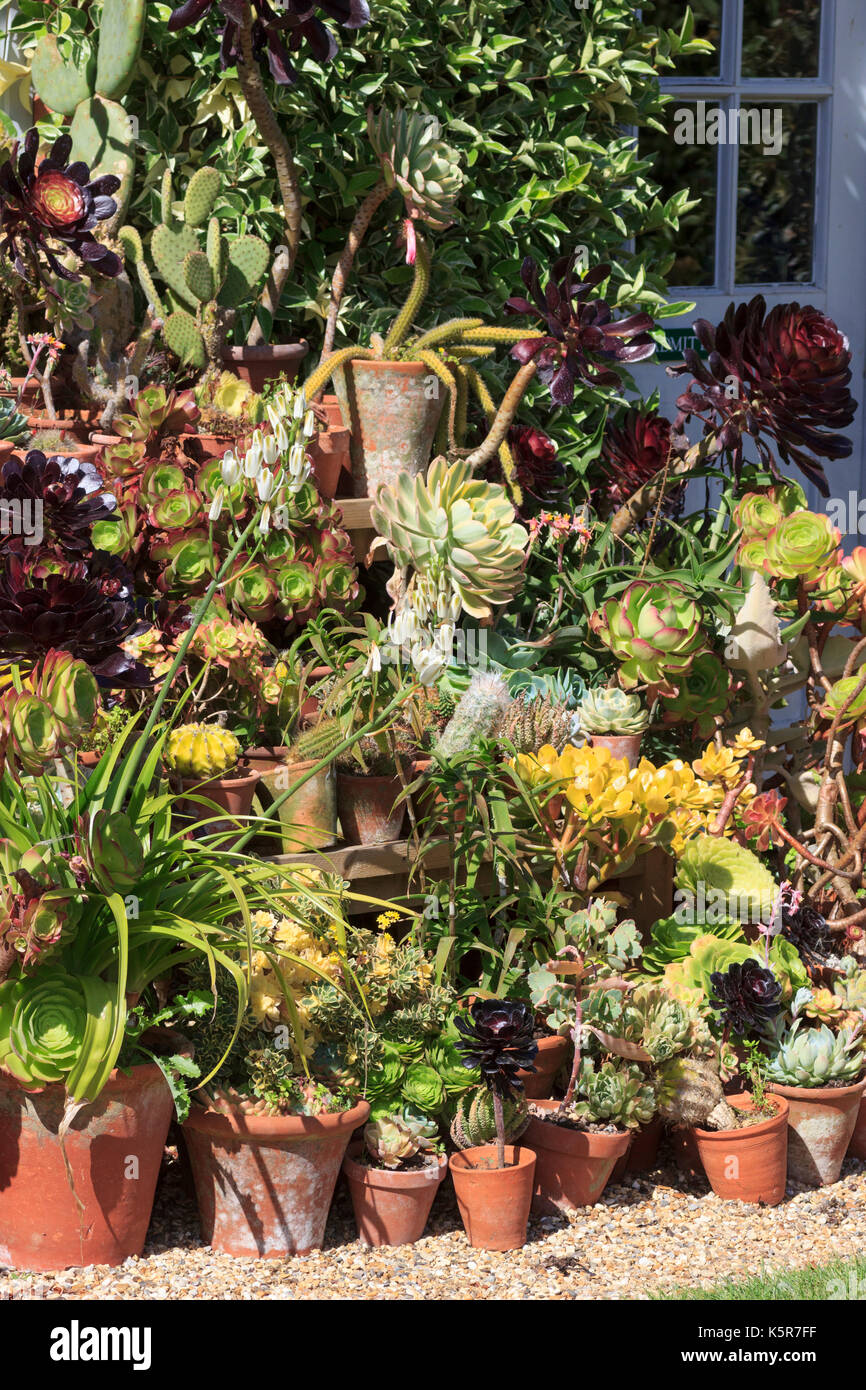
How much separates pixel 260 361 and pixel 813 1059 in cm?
189

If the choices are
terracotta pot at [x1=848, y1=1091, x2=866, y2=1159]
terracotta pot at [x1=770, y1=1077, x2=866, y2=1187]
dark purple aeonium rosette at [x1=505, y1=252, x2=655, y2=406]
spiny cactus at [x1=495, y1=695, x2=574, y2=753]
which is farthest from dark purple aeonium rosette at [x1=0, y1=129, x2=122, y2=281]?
terracotta pot at [x1=848, y1=1091, x2=866, y2=1159]

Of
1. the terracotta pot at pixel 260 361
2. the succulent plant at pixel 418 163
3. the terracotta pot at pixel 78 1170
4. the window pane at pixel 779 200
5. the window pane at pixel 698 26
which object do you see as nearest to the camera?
the terracotta pot at pixel 78 1170

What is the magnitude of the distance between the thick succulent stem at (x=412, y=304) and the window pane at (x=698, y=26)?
1486 millimetres

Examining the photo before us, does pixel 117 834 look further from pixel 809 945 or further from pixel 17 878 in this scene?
pixel 809 945

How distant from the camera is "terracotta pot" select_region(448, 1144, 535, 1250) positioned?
2.55 metres

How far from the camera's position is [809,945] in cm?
322

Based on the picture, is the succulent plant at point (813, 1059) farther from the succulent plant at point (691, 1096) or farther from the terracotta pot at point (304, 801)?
the terracotta pot at point (304, 801)

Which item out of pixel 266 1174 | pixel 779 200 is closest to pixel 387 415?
pixel 266 1174

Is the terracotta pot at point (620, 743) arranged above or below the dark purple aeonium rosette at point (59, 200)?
below

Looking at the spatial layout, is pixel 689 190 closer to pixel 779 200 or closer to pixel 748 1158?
pixel 779 200

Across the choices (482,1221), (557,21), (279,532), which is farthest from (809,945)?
(557,21)

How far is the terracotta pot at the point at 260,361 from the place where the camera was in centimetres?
341

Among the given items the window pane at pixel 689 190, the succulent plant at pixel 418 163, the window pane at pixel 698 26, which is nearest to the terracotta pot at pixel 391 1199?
the succulent plant at pixel 418 163

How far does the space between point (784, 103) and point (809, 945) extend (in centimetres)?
284
